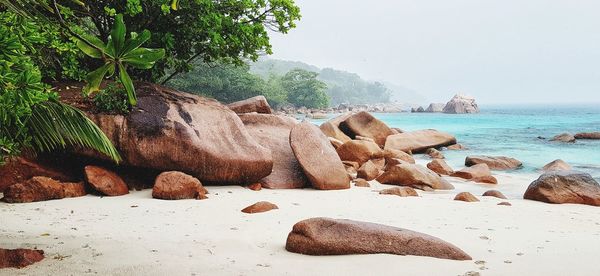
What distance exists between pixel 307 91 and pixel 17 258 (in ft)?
200

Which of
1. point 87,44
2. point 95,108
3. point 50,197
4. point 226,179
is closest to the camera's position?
point 87,44

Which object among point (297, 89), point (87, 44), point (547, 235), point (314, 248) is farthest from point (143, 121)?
point (297, 89)

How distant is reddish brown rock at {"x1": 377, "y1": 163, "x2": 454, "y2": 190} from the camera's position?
350 inches

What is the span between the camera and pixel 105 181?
6.27m

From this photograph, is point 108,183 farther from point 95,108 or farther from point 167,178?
point 95,108

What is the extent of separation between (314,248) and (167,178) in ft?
10.8

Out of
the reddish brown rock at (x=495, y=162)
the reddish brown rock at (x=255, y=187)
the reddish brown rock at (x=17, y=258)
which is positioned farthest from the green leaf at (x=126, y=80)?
the reddish brown rock at (x=495, y=162)

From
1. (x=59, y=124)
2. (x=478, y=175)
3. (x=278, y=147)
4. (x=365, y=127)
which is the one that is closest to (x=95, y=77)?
(x=59, y=124)

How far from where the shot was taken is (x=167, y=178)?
6320 mm

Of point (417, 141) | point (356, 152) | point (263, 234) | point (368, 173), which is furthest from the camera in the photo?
point (417, 141)

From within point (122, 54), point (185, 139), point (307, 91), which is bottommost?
point (185, 139)

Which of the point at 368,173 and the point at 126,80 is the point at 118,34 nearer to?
the point at 126,80

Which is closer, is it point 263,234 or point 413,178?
point 263,234

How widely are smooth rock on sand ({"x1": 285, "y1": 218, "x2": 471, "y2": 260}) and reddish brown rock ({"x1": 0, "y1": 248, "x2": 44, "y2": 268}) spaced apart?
195 cm
